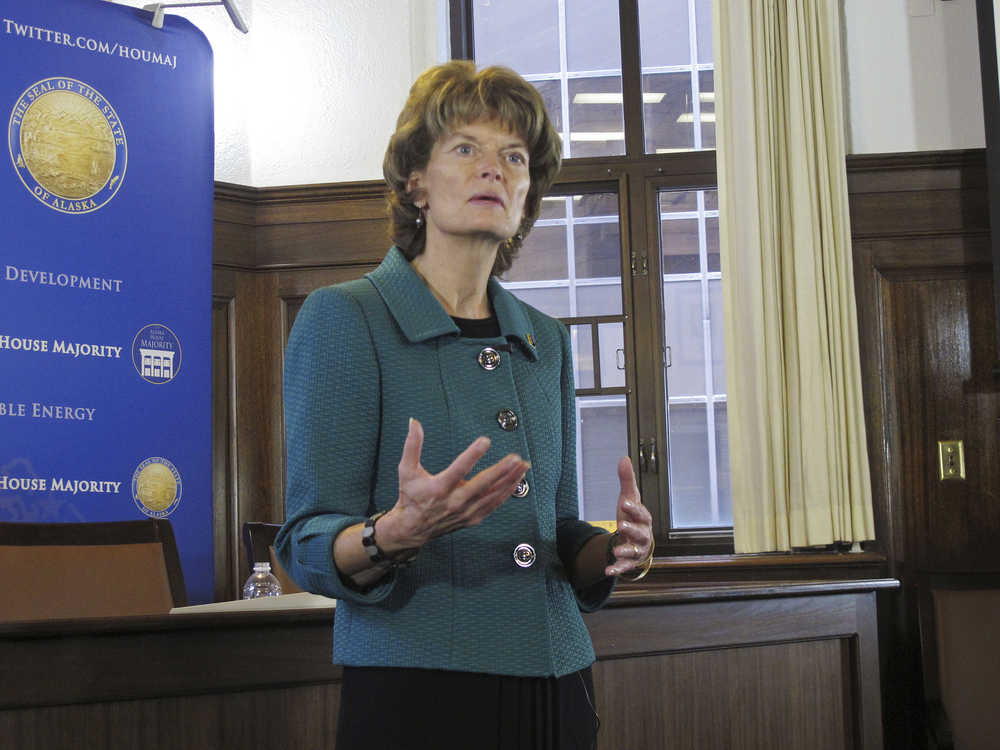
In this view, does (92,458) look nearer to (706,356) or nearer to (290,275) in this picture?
(290,275)

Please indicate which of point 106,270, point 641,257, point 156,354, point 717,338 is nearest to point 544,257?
point 641,257

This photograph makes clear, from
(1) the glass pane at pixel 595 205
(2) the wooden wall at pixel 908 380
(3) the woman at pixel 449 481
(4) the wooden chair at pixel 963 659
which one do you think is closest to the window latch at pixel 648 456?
(2) the wooden wall at pixel 908 380

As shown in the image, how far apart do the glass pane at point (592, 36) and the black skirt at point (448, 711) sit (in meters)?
4.58

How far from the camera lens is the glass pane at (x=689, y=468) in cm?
506

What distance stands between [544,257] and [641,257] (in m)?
0.46

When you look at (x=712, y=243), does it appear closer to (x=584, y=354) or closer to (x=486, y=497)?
(x=584, y=354)

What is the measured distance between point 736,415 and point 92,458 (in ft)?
8.31

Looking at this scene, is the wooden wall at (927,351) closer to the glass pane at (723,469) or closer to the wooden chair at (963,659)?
the glass pane at (723,469)

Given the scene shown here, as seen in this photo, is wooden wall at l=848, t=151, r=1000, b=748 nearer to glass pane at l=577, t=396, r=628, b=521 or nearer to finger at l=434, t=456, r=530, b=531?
glass pane at l=577, t=396, r=628, b=521

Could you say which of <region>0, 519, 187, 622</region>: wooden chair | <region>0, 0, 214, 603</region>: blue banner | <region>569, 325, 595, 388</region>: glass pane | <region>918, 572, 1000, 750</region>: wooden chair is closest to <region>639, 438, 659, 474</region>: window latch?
<region>569, 325, 595, 388</region>: glass pane

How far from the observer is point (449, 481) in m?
1.00

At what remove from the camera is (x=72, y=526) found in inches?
110

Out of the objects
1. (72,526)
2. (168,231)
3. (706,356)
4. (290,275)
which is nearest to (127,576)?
(72,526)

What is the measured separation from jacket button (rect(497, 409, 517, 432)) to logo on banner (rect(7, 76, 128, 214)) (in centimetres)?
316
